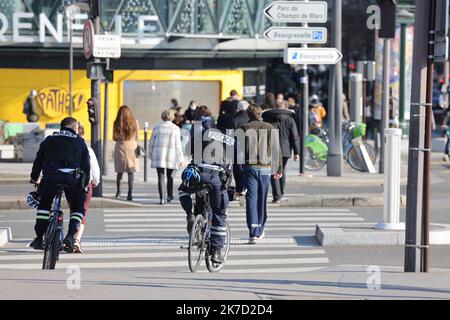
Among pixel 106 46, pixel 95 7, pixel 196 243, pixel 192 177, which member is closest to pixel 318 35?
pixel 106 46

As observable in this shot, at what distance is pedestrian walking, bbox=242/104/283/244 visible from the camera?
1566cm

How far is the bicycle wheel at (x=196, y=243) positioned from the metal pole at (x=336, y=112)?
1294 centimetres

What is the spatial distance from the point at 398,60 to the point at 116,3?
9980 mm

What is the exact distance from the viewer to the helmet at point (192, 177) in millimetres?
13367

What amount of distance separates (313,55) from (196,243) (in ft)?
35.3

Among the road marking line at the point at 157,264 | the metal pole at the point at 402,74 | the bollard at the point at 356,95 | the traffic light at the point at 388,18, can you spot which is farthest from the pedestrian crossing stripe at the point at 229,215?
the metal pole at the point at 402,74

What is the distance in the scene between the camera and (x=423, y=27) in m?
11.9

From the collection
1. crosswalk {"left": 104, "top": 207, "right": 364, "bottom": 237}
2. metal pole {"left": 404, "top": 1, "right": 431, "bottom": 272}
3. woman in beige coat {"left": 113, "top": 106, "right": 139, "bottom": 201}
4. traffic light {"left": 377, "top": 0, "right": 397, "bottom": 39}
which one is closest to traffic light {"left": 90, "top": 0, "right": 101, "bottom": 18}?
woman in beige coat {"left": 113, "top": 106, "right": 139, "bottom": 201}

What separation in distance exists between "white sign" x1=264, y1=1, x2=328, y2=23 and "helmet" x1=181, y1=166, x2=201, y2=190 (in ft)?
32.4

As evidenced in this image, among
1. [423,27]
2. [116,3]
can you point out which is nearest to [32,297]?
[423,27]

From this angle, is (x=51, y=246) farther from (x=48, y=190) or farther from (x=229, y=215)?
(x=229, y=215)

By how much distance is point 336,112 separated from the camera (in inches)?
1029

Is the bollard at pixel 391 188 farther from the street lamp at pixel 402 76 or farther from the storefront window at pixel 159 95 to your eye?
the street lamp at pixel 402 76
